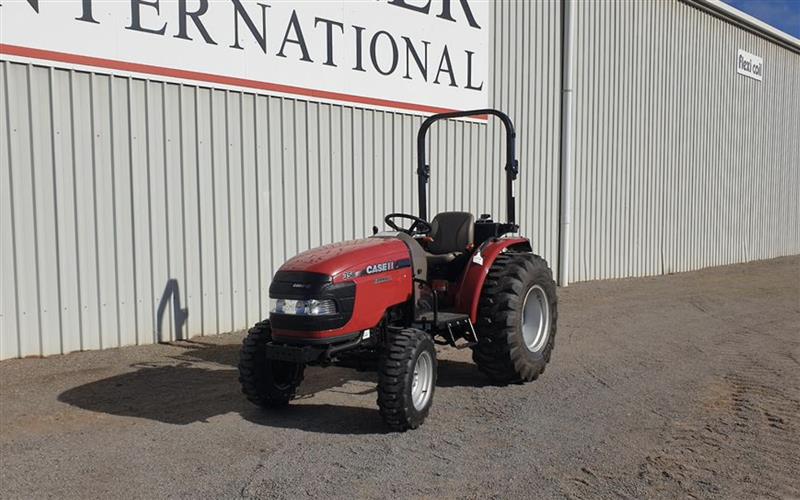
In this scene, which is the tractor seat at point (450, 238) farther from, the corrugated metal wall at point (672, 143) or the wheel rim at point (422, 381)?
the corrugated metal wall at point (672, 143)

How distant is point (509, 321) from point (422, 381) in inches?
41.8

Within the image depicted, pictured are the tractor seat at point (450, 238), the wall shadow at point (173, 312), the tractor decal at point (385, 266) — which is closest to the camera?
the tractor decal at point (385, 266)

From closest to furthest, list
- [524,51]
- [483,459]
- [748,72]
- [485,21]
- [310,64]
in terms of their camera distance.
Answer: [483,459] → [310,64] → [485,21] → [524,51] → [748,72]

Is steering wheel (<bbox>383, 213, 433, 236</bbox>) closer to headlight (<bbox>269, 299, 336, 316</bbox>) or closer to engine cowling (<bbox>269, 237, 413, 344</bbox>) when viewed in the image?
engine cowling (<bbox>269, 237, 413, 344</bbox>)

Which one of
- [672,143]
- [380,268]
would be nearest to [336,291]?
[380,268]

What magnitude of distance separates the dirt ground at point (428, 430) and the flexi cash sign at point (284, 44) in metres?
2.90

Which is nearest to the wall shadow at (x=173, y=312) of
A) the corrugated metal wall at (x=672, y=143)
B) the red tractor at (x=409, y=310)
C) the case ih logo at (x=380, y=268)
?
the red tractor at (x=409, y=310)

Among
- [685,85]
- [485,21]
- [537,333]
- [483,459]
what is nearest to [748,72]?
[685,85]

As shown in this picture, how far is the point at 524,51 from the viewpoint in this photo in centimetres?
1211

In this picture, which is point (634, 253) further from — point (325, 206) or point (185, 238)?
point (185, 238)

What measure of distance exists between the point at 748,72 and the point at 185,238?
15362mm

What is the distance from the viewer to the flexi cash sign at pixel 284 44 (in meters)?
7.08

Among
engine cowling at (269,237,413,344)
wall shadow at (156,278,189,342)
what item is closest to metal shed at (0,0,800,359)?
wall shadow at (156,278,189,342)

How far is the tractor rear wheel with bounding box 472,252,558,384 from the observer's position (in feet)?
19.6
